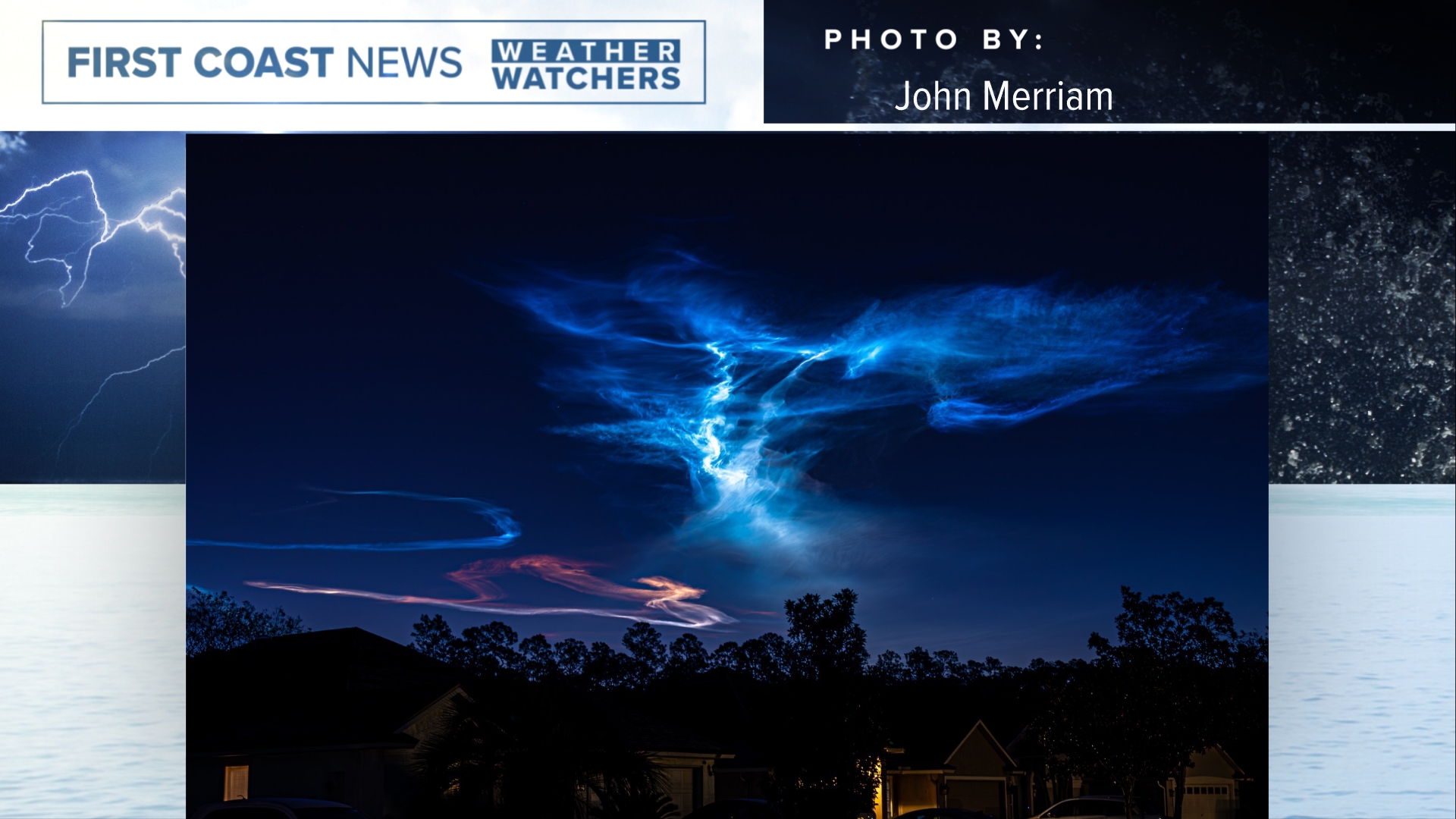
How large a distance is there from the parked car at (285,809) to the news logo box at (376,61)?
3870 millimetres

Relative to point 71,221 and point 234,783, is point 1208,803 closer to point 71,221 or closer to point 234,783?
point 234,783

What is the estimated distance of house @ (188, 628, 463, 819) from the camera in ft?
25.0

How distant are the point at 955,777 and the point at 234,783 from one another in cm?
423

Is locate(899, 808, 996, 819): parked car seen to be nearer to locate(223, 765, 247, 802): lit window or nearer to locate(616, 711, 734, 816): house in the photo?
locate(616, 711, 734, 816): house

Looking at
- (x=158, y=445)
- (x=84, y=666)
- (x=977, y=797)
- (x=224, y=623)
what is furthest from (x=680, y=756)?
(x=158, y=445)

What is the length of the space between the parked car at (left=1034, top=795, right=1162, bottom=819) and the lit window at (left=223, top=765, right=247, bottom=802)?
457cm

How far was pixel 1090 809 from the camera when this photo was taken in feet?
26.5

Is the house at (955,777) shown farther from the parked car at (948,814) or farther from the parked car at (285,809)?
the parked car at (285,809)

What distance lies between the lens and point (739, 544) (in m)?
7.75

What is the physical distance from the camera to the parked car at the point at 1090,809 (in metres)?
7.91

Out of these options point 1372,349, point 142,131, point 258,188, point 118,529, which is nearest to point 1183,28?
point 1372,349

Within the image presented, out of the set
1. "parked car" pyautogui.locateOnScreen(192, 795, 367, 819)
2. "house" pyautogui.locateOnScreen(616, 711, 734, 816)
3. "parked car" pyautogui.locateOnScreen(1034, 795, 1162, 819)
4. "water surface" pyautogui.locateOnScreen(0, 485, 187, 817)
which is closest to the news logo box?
"water surface" pyautogui.locateOnScreen(0, 485, 187, 817)

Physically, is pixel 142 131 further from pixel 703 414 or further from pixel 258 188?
pixel 703 414

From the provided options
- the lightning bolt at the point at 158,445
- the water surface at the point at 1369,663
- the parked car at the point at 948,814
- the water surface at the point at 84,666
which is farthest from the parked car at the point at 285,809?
the water surface at the point at 1369,663
